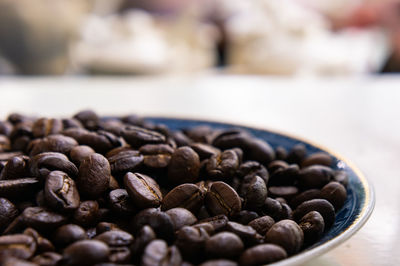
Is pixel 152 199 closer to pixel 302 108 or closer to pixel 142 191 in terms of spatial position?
pixel 142 191

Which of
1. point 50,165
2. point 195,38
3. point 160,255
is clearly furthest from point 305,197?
point 195,38

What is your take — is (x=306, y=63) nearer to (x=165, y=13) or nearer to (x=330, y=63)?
(x=330, y=63)

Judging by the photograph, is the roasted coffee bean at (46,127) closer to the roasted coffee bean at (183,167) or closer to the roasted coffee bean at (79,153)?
the roasted coffee bean at (79,153)

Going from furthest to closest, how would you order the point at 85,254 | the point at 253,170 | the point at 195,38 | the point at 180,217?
the point at 195,38 < the point at 253,170 < the point at 180,217 < the point at 85,254

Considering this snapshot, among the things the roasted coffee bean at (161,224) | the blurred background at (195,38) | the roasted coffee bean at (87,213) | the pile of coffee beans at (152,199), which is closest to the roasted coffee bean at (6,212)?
the pile of coffee beans at (152,199)

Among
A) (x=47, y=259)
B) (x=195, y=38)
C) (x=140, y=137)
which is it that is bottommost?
(x=47, y=259)

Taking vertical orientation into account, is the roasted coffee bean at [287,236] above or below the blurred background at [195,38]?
below

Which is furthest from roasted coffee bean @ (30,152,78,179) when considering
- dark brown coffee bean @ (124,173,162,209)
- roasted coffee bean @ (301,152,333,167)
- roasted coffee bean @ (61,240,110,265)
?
roasted coffee bean @ (301,152,333,167)
